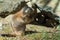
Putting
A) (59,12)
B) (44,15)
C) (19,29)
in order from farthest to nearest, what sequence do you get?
1. (44,15)
2. (59,12)
3. (19,29)

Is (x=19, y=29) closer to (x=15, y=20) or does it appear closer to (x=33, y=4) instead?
(x=15, y=20)

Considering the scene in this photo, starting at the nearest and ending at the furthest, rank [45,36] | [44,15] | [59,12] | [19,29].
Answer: [45,36] < [19,29] < [59,12] < [44,15]

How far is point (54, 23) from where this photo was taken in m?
6.80

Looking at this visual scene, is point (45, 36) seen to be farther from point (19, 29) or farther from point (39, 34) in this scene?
point (19, 29)

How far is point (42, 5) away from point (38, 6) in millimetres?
116

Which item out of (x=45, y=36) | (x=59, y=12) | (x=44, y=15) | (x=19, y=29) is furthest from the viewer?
(x=44, y=15)

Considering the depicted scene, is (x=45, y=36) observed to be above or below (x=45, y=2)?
below

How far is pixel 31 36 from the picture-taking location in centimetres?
568

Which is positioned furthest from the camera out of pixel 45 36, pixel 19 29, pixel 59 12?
pixel 59 12

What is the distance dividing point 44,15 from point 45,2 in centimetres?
38

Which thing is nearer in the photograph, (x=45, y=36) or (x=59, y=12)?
(x=45, y=36)

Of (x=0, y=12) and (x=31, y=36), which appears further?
(x=0, y=12)

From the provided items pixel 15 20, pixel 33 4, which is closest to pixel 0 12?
pixel 33 4

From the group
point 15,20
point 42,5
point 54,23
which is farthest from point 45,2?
point 15,20
